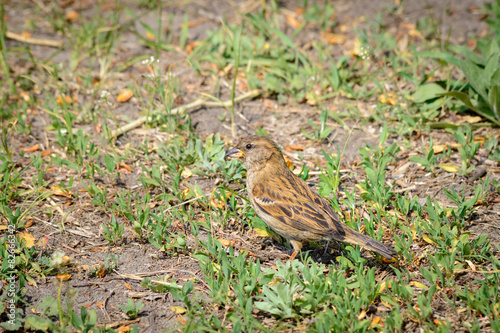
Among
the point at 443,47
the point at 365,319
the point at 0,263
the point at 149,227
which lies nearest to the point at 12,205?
the point at 0,263

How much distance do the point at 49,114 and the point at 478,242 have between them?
5.61 m

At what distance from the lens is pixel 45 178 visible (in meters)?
5.69

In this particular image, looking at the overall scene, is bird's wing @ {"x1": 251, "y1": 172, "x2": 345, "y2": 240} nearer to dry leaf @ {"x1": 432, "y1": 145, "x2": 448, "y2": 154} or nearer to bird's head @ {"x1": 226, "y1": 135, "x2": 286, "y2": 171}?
bird's head @ {"x1": 226, "y1": 135, "x2": 286, "y2": 171}

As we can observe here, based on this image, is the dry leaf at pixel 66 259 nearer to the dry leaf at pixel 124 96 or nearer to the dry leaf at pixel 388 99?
the dry leaf at pixel 124 96

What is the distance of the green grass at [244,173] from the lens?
402cm

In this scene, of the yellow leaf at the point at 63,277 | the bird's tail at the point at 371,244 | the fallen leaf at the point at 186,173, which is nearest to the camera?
the bird's tail at the point at 371,244

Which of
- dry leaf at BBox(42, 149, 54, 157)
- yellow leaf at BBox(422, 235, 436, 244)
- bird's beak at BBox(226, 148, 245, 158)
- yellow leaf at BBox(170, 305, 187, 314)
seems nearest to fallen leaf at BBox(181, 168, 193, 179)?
bird's beak at BBox(226, 148, 245, 158)

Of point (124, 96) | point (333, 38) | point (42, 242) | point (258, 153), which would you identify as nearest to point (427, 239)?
point (258, 153)

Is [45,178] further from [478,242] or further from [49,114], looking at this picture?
[478,242]

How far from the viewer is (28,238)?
4.79m

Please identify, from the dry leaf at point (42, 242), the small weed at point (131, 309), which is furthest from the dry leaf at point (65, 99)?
the small weed at point (131, 309)

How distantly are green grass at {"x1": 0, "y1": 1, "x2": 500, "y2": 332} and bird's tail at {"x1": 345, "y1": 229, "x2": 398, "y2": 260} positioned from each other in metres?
0.11

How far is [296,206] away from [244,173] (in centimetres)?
120

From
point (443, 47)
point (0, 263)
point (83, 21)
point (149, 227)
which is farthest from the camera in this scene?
point (83, 21)
